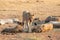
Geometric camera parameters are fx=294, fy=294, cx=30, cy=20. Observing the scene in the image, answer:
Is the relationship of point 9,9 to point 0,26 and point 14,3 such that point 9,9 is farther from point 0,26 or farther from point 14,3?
point 0,26

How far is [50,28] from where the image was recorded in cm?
795

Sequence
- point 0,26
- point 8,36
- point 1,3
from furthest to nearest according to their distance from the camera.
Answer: point 1,3
point 0,26
point 8,36

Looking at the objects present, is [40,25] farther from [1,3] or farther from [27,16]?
[1,3]

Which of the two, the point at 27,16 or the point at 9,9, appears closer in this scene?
the point at 27,16

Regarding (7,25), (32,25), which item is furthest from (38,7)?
(32,25)

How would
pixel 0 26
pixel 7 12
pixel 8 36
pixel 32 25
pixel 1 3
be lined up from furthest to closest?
pixel 1 3
pixel 7 12
pixel 0 26
pixel 32 25
pixel 8 36

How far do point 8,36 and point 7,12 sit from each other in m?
4.49

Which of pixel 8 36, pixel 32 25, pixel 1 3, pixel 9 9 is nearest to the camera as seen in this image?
pixel 8 36

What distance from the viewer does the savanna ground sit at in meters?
7.30

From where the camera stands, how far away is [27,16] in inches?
303

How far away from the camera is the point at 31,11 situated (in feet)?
39.5

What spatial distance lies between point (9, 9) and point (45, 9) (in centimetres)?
156

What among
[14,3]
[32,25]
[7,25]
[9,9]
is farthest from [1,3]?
[32,25]

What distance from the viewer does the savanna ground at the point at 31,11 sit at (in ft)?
23.9
